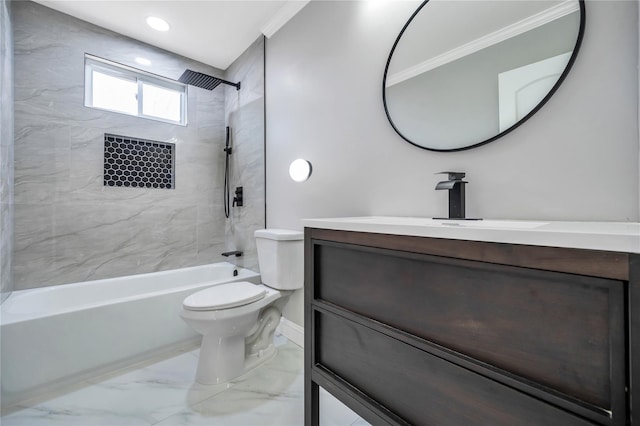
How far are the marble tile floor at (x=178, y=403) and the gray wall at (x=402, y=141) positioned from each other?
1.95 feet

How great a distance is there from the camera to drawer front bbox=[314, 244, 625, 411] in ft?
1.57

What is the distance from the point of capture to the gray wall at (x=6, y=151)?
5.32 ft

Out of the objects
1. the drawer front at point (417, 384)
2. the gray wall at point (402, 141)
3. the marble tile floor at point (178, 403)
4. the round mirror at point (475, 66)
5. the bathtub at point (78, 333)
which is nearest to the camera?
the drawer front at point (417, 384)

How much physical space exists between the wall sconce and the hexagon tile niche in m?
1.40

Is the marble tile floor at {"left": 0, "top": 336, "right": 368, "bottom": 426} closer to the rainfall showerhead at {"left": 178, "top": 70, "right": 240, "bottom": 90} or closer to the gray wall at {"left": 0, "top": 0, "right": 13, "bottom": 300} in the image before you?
the gray wall at {"left": 0, "top": 0, "right": 13, "bottom": 300}


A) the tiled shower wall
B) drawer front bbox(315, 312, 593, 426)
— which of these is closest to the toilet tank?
the tiled shower wall

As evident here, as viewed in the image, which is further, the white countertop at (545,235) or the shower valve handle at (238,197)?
the shower valve handle at (238,197)

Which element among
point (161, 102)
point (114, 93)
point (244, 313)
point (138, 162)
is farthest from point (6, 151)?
point (244, 313)

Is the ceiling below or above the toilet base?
above

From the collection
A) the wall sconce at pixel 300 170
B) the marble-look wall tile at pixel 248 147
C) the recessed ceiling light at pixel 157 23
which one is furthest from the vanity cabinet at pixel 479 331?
the recessed ceiling light at pixel 157 23

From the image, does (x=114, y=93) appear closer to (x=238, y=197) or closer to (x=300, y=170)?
(x=238, y=197)

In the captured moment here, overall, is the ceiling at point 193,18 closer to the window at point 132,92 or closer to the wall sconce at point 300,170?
the window at point 132,92

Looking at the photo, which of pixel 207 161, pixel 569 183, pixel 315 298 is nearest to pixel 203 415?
pixel 315 298

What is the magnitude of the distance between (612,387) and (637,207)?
23.1 inches
